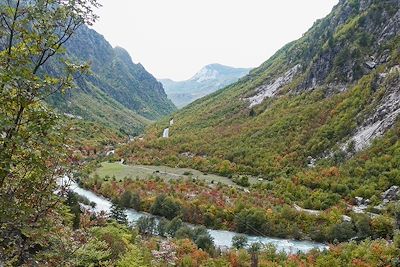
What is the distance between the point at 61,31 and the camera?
10086 mm

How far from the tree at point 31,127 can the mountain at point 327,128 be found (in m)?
59.4

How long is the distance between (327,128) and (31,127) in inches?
3222

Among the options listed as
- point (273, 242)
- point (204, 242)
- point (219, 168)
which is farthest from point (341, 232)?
point (219, 168)

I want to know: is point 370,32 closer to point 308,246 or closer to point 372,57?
point 372,57

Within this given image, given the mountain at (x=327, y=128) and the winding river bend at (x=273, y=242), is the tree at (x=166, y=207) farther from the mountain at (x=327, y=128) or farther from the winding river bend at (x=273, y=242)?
the mountain at (x=327, y=128)

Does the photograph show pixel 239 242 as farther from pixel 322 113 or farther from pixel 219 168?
pixel 322 113

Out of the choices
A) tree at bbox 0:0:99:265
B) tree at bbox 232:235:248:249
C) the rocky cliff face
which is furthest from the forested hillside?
tree at bbox 0:0:99:265

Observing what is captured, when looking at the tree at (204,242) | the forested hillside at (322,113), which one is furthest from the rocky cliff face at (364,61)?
the tree at (204,242)

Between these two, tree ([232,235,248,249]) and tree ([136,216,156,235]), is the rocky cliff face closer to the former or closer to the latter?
tree ([232,235,248,249])

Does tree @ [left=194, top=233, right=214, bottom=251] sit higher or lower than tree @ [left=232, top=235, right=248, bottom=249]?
higher

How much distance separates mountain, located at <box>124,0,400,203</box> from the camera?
2746 inches

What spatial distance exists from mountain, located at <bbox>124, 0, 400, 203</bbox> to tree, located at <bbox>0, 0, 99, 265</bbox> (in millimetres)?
59428

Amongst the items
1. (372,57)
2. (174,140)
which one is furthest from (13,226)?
(174,140)

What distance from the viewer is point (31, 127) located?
871cm
